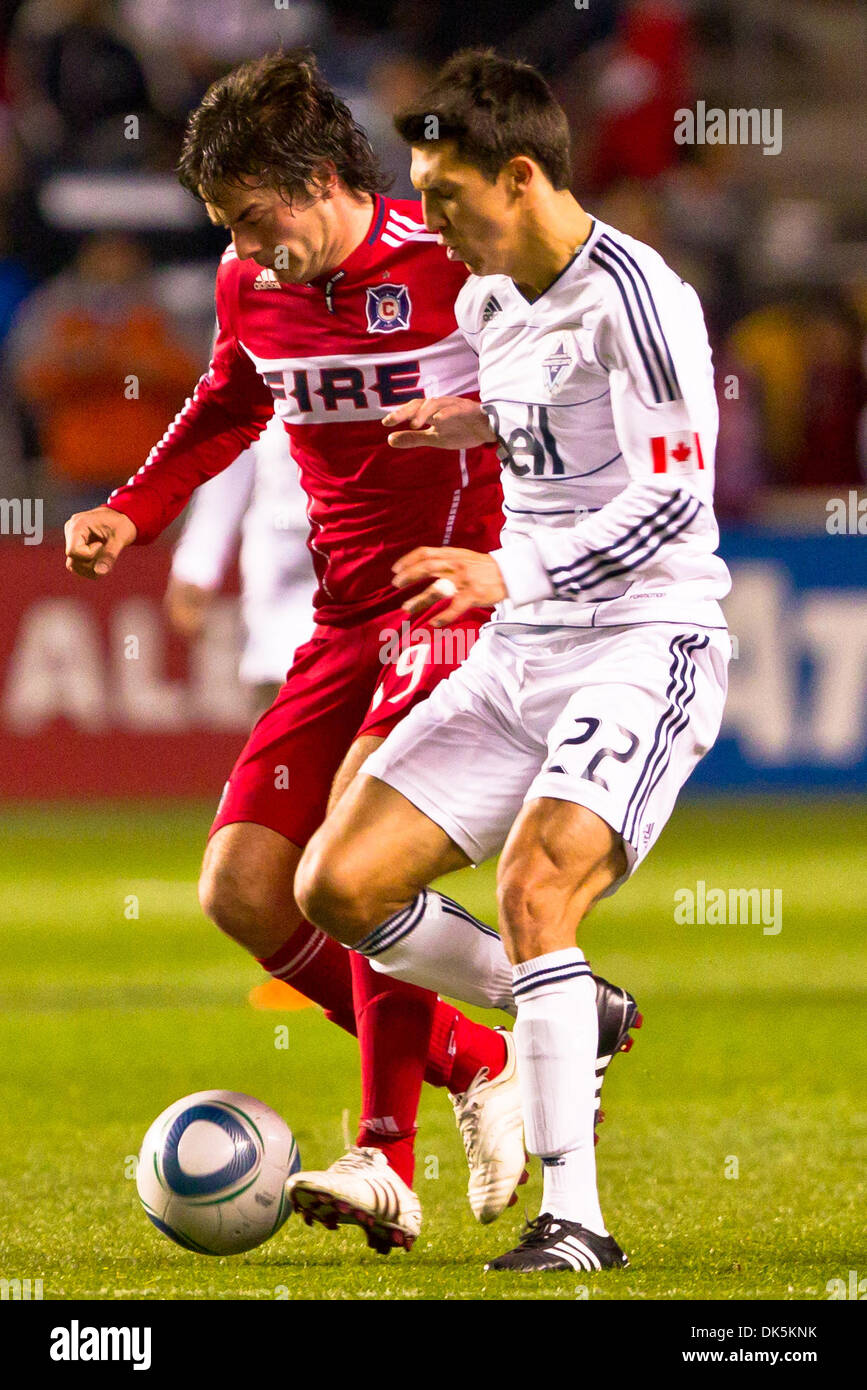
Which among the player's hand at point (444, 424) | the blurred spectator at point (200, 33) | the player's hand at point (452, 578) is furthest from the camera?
the blurred spectator at point (200, 33)

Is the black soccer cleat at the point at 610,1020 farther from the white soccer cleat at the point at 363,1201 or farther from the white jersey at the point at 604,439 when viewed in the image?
the white jersey at the point at 604,439

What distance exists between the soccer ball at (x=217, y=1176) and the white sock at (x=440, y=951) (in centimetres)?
41

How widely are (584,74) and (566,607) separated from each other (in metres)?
11.3

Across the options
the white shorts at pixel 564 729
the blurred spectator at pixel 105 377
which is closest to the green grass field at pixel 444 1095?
the white shorts at pixel 564 729

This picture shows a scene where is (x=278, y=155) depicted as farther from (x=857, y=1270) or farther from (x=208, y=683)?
(x=208, y=683)

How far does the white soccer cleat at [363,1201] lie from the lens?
3.97 meters

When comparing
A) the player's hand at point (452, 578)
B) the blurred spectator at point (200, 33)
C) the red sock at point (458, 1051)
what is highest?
the blurred spectator at point (200, 33)

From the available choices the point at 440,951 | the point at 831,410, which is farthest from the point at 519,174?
the point at 831,410

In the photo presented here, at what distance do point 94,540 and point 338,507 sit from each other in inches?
21.1

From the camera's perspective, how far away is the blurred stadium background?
6613 millimetres

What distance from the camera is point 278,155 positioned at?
4250 millimetres

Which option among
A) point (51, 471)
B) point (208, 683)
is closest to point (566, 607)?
point (208, 683)

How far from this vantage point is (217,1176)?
4.07m

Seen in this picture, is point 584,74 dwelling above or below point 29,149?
above
